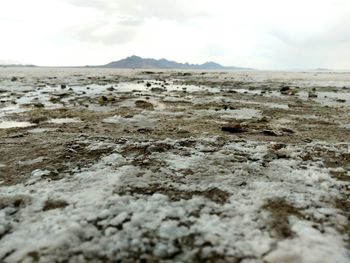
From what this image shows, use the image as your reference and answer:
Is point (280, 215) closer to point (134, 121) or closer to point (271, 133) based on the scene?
point (271, 133)

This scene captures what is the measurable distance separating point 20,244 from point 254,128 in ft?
28.4

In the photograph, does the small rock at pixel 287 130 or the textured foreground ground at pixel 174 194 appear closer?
the textured foreground ground at pixel 174 194

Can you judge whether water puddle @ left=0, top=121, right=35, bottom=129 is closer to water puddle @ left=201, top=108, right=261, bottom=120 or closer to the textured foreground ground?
the textured foreground ground

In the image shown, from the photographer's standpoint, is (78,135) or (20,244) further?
(78,135)

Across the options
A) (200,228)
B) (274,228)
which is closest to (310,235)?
(274,228)

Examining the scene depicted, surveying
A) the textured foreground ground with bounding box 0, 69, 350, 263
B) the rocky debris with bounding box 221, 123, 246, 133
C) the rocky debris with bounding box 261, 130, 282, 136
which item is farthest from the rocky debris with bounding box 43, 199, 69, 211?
the rocky debris with bounding box 261, 130, 282, 136

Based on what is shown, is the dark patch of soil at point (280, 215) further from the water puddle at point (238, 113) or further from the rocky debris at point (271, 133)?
the water puddle at point (238, 113)

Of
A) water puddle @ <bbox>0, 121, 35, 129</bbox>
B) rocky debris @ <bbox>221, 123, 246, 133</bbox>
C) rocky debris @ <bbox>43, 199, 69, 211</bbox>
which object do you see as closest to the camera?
rocky debris @ <bbox>43, 199, 69, 211</bbox>

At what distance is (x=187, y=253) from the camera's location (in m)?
4.58

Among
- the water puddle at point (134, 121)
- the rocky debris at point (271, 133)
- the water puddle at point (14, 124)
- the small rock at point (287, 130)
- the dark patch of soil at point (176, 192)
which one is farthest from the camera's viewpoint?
the water puddle at point (134, 121)

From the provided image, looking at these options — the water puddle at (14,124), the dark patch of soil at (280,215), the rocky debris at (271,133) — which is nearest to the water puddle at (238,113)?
the rocky debris at (271,133)

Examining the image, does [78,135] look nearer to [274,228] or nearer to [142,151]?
[142,151]

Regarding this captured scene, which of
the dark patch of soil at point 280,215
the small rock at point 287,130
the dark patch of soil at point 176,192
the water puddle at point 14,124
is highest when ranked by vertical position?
the small rock at point 287,130

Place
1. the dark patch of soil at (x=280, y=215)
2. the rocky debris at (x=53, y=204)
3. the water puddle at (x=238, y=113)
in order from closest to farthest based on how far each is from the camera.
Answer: the dark patch of soil at (x=280, y=215) → the rocky debris at (x=53, y=204) → the water puddle at (x=238, y=113)
